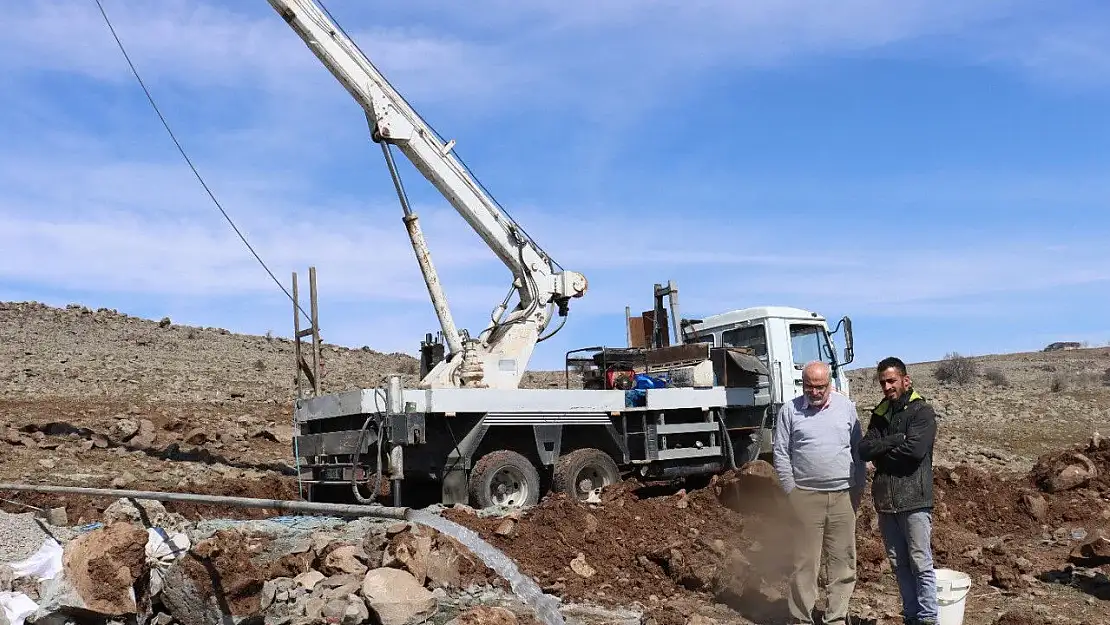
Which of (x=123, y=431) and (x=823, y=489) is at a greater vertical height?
(x=123, y=431)

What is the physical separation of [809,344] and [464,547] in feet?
27.1

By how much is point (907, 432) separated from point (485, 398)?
5.97 meters

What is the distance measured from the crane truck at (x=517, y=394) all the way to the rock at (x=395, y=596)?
11.7 feet

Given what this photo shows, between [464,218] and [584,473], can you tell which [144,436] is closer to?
[464,218]

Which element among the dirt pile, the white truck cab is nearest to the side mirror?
the white truck cab

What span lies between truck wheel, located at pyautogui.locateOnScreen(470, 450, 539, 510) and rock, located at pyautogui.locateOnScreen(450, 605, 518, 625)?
15.2 ft

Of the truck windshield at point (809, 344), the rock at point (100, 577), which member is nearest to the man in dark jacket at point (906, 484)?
the rock at point (100, 577)

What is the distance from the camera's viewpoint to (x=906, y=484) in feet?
21.5

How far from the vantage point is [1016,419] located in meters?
26.5

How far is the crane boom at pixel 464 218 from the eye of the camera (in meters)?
13.5

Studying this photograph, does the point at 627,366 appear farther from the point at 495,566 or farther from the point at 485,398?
the point at 495,566

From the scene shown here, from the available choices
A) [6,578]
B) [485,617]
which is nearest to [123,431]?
[6,578]

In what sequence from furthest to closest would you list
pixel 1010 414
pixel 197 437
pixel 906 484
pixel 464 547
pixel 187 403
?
pixel 1010 414 < pixel 187 403 < pixel 197 437 < pixel 464 547 < pixel 906 484

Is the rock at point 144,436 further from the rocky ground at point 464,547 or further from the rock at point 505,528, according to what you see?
the rock at point 505,528
